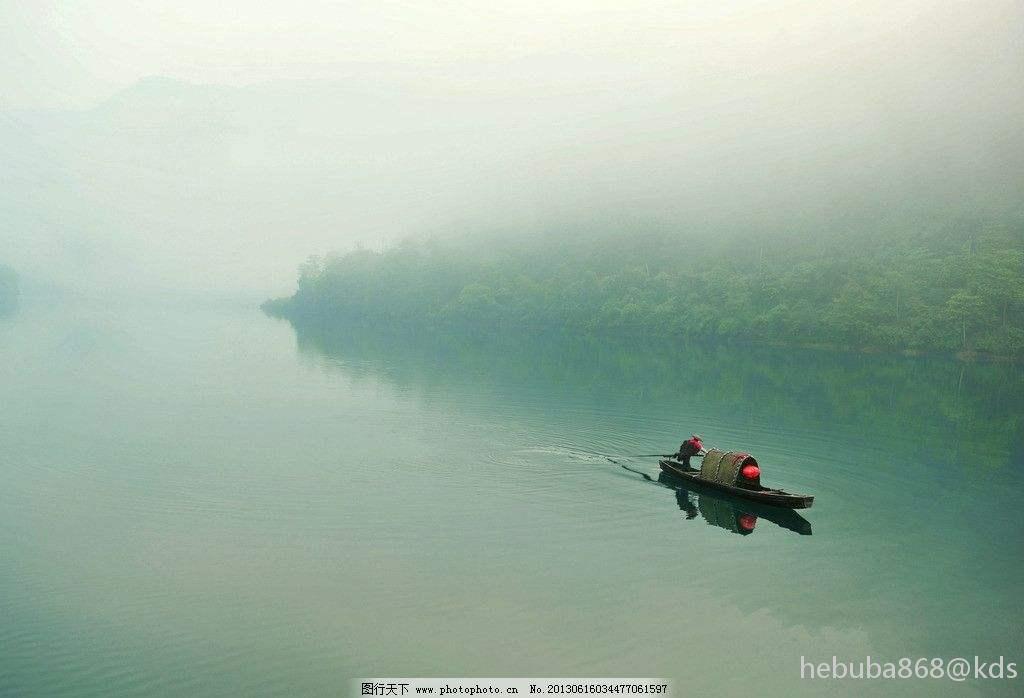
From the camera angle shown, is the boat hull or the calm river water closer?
the calm river water

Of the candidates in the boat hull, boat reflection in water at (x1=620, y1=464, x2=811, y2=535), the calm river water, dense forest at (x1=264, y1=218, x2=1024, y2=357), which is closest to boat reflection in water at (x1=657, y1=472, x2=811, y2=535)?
boat reflection in water at (x1=620, y1=464, x2=811, y2=535)

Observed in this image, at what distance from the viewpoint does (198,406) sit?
40000mm

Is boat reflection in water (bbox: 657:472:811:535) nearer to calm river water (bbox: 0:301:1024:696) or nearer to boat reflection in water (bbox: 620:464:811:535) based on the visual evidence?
boat reflection in water (bbox: 620:464:811:535)

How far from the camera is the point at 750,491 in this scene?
71.3 ft

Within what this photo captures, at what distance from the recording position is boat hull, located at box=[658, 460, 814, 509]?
20688mm

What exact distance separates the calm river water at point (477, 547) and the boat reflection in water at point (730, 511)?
16 centimetres

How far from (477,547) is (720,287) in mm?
102096

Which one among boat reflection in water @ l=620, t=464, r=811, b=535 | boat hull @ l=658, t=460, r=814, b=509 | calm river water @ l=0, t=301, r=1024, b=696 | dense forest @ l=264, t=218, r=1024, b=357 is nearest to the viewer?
calm river water @ l=0, t=301, r=1024, b=696

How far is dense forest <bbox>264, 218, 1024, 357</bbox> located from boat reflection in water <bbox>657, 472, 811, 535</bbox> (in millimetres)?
66198

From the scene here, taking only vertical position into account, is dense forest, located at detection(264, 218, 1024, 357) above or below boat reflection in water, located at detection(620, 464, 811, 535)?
above

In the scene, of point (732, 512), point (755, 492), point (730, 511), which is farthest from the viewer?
point (730, 511)

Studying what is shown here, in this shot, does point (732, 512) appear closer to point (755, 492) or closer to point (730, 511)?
point (730, 511)

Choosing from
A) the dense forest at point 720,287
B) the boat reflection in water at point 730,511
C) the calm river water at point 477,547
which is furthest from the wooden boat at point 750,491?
the dense forest at point 720,287

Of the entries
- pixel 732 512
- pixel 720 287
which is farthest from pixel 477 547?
pixel 720 287
